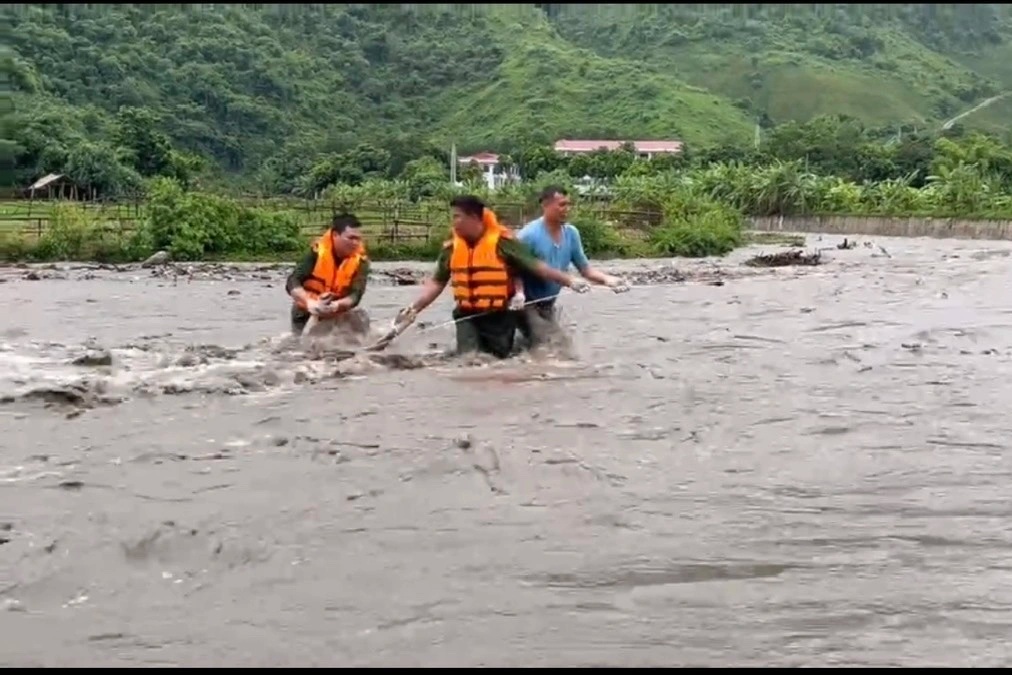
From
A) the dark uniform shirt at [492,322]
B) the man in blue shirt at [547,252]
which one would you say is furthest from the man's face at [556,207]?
the dark uniform shirt at [492,322]

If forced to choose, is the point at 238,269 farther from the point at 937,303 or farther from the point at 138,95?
the point at 138,95

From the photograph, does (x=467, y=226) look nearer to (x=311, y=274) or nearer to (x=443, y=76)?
(x=311, y=274)

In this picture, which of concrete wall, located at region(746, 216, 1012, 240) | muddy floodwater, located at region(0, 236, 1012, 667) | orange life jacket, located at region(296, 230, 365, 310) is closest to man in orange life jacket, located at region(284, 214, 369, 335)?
orange life jacket, located at region(296, 230, 365, 310)

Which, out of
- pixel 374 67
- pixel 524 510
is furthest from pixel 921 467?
pixel 374 67

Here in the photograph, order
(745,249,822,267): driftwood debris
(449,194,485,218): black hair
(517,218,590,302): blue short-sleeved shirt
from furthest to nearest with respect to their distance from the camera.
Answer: (745,249,822,267): driftwood debris < (517,218,590,302): blue short-sleeved shirt < (449,194,485,218): black hair

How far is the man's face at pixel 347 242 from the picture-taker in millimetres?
9125

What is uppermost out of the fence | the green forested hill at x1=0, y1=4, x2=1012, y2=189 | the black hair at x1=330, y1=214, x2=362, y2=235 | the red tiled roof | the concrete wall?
the green forested hill at x1=0, y1=4, x2=1012, y2=189

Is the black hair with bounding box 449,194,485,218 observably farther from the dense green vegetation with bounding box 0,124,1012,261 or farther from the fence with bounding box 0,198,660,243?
the dense green vegetation with bounding box 0,124,1012,261

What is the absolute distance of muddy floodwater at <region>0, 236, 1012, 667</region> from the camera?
3564 mm

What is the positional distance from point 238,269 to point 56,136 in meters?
33.4

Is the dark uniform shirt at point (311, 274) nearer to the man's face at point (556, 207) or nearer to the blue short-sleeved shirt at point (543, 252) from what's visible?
the blue short-sleeved shirt at point (543, 252)

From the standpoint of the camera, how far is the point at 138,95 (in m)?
75.8

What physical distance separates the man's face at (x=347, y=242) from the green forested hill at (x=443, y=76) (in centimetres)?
4460

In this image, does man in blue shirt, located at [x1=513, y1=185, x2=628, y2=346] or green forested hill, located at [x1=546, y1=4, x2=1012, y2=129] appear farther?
green forested hill, located at [x1=546, y1=4, x2=1012, y2=129]
